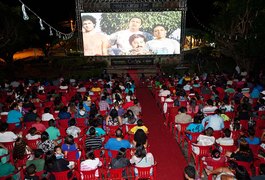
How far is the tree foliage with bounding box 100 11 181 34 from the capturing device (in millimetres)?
19953

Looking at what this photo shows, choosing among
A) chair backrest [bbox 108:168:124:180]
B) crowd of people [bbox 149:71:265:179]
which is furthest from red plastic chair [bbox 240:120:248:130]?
chair backrest [bbox 108:168:124:180]

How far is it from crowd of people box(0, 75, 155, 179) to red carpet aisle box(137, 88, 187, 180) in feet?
2.07

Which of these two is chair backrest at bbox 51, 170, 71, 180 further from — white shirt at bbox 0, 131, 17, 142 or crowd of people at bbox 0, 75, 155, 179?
white shirt at bbox 0, 131, 17, 142

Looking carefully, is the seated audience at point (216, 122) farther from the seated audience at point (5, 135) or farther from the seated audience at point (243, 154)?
the seated audience at point (5, 135)

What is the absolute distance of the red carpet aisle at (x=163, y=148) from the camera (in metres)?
6.92

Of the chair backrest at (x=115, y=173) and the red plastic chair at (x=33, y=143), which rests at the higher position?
the red plastic chair at (x=33, y=143)

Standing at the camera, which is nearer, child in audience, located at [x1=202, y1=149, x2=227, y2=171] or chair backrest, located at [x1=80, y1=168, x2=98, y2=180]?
chair backrest, located at [x1=80, y1=168, x2=98, y2=180]

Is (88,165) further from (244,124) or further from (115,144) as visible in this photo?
(244,124)

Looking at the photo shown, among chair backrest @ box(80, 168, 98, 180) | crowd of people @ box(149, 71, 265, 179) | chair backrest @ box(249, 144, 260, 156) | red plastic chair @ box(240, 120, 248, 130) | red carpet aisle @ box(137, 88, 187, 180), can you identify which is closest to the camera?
chair backrest @ box(80, 168, 98, 180)

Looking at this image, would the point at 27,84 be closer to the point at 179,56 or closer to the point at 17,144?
the point at 17,144

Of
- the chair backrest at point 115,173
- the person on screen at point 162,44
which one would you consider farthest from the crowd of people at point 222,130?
the person on screen at point 162,44

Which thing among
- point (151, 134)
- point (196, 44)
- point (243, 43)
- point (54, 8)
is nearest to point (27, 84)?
point (151, 134)

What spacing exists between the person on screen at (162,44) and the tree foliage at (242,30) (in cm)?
302

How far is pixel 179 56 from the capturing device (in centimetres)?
2177
